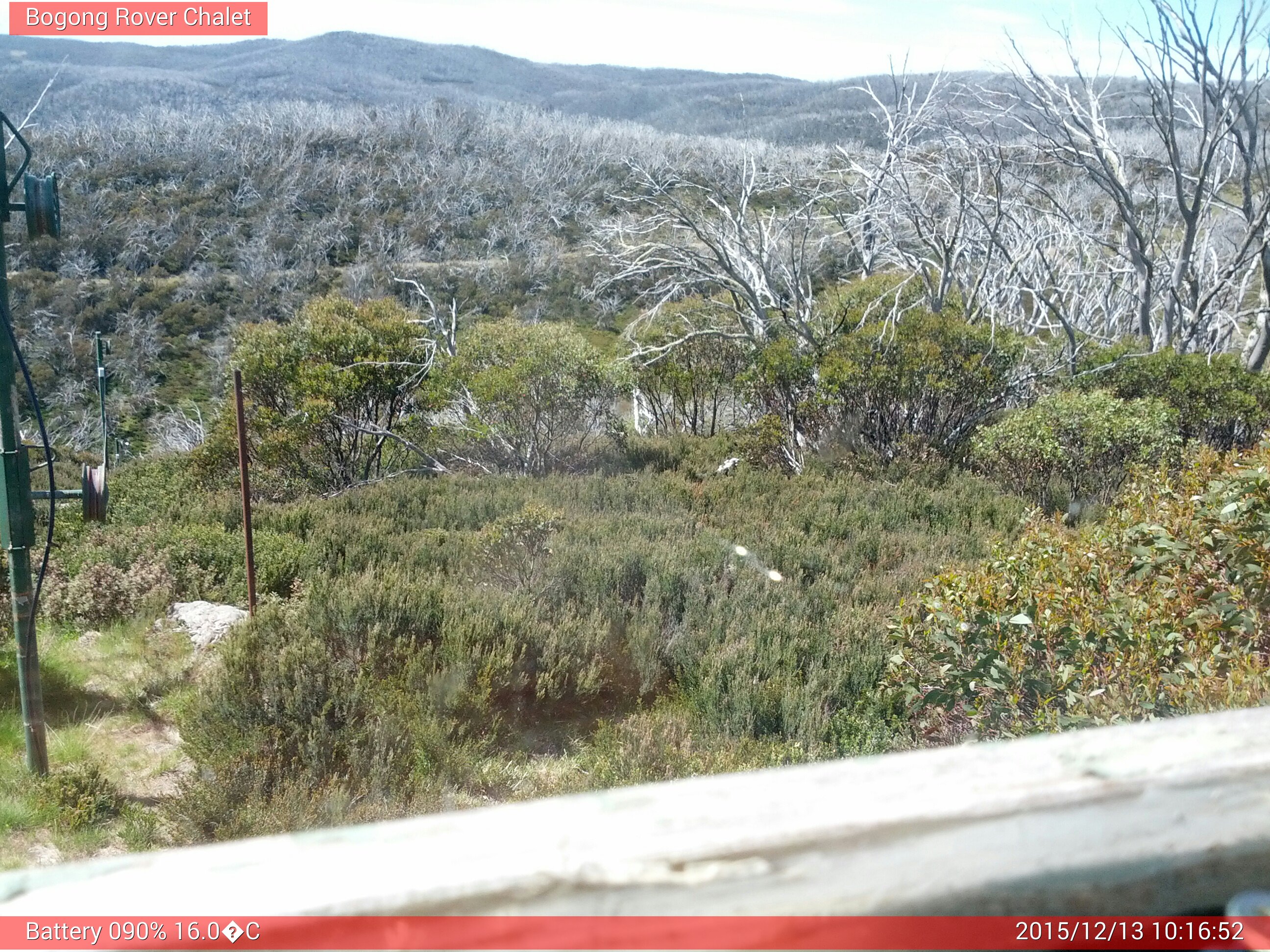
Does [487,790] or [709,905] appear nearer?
[709,905]

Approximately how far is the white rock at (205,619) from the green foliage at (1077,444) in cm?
651

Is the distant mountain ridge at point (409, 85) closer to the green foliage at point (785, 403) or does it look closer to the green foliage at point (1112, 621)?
the green foliage at point (785, 403)

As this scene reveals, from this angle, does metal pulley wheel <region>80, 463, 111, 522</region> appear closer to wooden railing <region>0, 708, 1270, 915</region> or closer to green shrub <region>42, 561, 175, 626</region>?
green shrub <region>42, 561, 175, 626</region>

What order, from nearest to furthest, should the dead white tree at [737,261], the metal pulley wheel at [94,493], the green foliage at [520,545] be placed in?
1. the metal pulley wheel at [94,493]
2. the green foliage at [520,545]
3. the dead white tree at [737,261]

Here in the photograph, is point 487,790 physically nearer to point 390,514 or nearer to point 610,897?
point 610,897

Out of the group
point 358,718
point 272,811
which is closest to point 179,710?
point 358,718

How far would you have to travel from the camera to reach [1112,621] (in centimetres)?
335

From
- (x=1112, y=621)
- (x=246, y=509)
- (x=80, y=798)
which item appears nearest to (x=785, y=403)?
(x=246, y=509)

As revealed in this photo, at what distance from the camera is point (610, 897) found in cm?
65

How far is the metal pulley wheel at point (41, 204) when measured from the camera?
137 inches

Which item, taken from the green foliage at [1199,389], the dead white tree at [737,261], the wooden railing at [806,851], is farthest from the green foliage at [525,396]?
the wooden railing at [806,851]

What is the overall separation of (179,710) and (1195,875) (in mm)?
4521

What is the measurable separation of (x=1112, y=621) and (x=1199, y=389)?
24.0 ft

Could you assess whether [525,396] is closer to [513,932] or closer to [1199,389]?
[1199,389]
